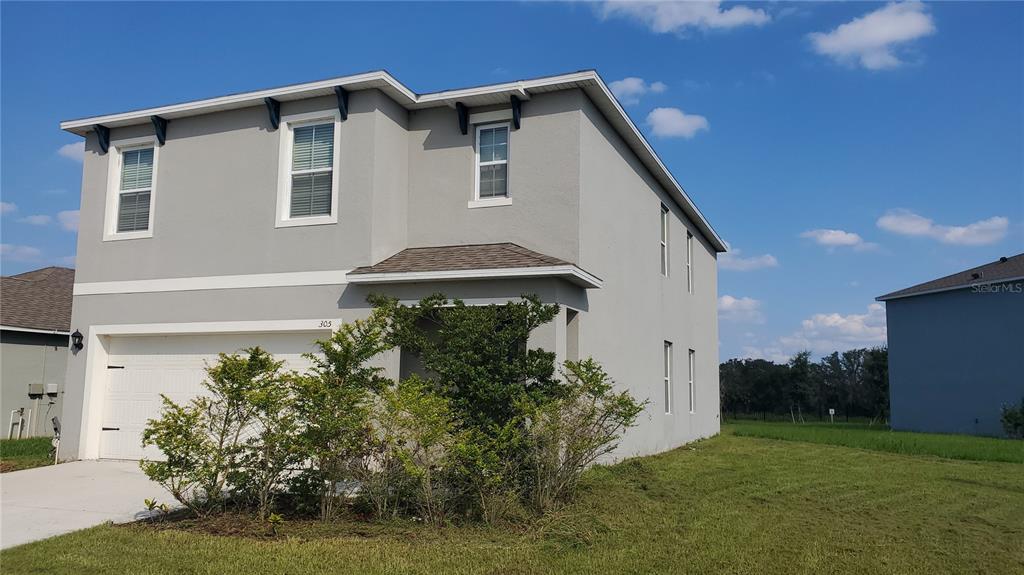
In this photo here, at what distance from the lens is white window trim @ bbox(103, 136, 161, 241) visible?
14094mm

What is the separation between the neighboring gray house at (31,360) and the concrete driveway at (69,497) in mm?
7455

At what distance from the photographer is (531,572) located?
263 inches

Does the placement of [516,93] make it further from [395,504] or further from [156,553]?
[156,553]

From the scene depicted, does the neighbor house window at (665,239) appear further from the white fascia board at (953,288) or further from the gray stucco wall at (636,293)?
the white fascia board at (953,288)

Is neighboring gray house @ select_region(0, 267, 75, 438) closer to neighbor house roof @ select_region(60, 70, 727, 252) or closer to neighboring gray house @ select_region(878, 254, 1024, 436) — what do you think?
neighbor house roof @ select_region(60, 70, 727, 252)

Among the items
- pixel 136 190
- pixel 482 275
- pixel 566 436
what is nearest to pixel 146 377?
pixel 136 190

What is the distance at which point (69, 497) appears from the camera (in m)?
10.2

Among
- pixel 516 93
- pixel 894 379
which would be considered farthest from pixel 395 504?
pixel 894 379

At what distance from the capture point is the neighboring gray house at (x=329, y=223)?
12094 mm

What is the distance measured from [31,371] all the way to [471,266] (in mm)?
14837

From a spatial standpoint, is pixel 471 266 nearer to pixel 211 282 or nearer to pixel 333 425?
pixel 333 425

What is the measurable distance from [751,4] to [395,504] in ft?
34.9

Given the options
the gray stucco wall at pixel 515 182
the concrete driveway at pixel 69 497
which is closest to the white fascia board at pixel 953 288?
the gray stucco wall at pixel 515 182

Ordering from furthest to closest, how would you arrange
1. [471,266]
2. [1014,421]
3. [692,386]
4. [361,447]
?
[1014,421] → [692,386] → [471,266] → [361,447]
